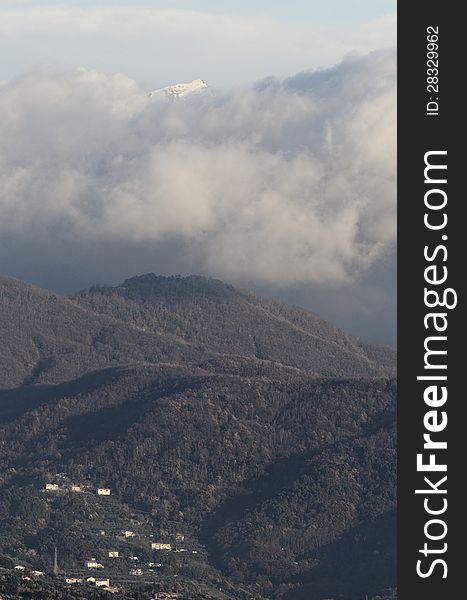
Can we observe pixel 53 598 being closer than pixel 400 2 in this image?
No

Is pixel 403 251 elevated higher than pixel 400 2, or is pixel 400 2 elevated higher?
pixel 400 2

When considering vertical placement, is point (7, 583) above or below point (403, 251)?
above

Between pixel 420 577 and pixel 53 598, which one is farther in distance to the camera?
pixel 53 598

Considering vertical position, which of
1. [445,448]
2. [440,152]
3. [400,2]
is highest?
[400,2]

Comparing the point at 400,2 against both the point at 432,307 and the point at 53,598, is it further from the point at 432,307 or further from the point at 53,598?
the point at 53,598

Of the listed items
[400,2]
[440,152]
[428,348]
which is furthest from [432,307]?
[400,2]

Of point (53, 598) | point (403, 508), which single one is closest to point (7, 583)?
point (53, 598)

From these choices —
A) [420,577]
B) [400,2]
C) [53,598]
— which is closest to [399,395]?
[420,577]

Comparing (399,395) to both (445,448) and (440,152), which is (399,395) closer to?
(445,448)

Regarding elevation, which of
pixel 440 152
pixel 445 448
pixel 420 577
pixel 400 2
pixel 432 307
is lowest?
pixel 420 577
